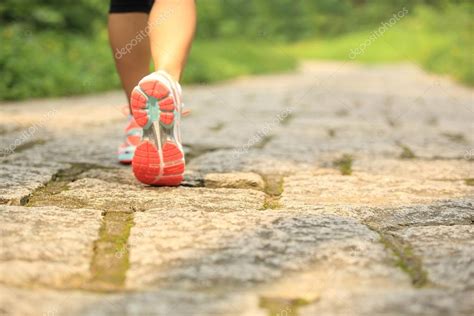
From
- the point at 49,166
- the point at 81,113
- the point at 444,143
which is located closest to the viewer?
the point at 49,166

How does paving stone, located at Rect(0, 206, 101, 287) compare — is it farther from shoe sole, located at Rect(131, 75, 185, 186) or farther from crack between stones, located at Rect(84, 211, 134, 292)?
shoe sole, located at Rect(131, 75, 185, 186)

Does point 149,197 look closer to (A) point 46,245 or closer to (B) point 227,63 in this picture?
(A) point 46,245

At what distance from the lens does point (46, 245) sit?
1348 mm

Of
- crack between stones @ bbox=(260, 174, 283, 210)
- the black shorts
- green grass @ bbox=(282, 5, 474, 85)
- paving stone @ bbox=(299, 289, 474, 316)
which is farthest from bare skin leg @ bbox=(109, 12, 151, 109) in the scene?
green grass @ bbox=(282, 5, 474, 85)

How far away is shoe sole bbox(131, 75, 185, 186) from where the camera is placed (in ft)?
Answer: 5.96

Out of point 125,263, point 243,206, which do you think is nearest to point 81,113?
A: point 243,206

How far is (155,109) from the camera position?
1.86 meters

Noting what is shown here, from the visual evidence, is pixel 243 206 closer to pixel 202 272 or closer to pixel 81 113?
pixel 202 272

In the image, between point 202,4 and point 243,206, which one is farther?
point 202,4

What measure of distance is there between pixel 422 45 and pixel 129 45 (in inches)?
615

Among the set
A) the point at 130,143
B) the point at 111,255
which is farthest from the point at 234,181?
Answer: the point at 111,255

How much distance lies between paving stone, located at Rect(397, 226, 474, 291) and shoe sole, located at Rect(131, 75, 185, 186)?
2.33 feet

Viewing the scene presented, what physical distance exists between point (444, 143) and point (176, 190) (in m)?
1.69

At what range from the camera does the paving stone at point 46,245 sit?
47.1 inches
